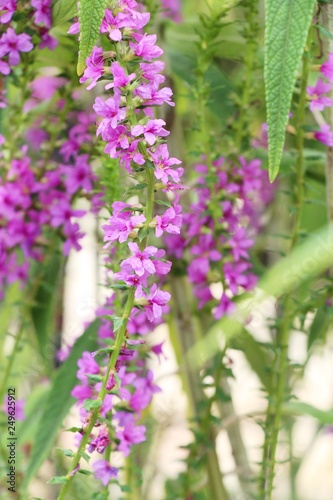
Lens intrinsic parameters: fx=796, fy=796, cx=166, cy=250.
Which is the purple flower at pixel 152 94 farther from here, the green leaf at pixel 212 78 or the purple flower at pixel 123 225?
the green leaf at pixel 212 78

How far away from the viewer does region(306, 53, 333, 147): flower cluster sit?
1.53 ft

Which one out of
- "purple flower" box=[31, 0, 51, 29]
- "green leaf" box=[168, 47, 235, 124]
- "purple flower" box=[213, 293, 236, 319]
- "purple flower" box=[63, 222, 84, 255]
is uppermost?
"green leaf" box=[168, 47, 235, 124]

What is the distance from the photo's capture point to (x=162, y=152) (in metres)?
0.36

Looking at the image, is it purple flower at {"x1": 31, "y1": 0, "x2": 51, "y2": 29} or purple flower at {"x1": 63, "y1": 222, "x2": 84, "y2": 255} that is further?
purple flower at {"x1": 63, "y1": 222, "x2": 84, "y2": 255}

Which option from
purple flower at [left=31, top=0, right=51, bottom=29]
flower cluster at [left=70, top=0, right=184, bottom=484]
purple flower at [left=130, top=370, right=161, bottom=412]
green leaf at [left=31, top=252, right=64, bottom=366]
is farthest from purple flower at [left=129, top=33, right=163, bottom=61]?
green leaf at [left=31, top=252, right=64, bottom=366]

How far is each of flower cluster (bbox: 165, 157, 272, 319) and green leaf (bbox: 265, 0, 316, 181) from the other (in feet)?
0.56

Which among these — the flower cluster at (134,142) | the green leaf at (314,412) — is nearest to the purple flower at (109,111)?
the flower cluster at (134,142)

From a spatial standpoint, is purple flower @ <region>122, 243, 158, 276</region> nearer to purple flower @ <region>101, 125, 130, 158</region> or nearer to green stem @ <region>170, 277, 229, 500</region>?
purple flower @ <region>101, 125, 130, 158</region>

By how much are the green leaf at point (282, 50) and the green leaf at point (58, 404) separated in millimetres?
232

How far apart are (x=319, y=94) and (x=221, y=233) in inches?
4.5

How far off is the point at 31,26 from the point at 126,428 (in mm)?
248

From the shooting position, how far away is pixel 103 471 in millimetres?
440

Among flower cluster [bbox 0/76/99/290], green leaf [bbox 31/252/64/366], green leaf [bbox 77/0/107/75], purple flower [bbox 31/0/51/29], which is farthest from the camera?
green leaf [bbox 31/252/64/366]

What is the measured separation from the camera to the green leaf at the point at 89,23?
340 millimetres
